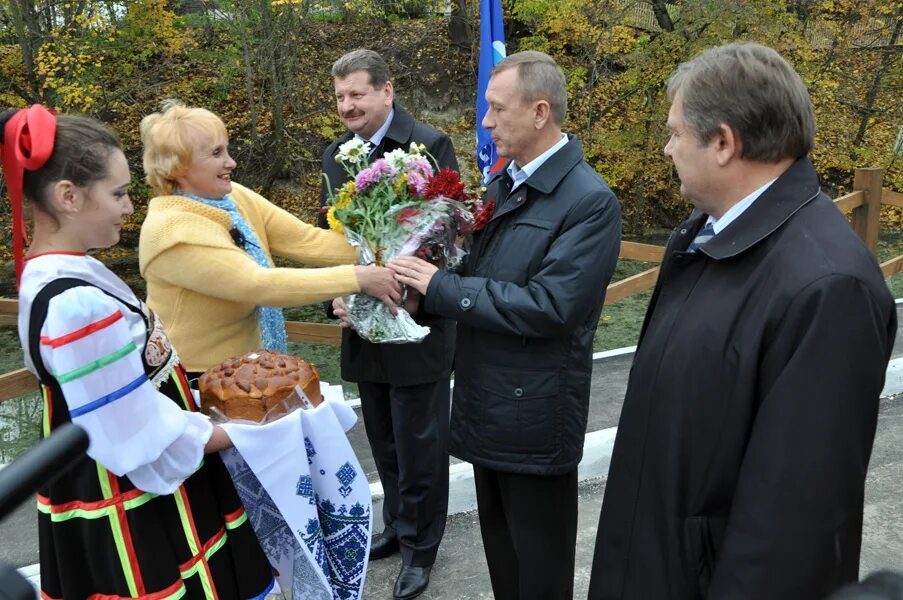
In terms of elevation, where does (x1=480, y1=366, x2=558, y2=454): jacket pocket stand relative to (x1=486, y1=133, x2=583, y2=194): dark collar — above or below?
below

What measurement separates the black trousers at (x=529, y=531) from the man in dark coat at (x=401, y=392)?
597 mm

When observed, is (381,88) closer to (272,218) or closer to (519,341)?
(272,218)

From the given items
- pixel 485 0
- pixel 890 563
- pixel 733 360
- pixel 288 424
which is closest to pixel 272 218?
pixel 288 424

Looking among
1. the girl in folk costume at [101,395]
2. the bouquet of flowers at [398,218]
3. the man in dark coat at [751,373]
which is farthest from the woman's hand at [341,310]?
the man in dark coat at [751,373]

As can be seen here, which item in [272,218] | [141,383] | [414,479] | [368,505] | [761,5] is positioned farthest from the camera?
[761,5]

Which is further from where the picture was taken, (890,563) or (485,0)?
(485,0)

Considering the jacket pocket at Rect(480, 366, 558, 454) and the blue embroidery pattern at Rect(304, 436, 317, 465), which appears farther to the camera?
the jacket pocket at Rect(480, 366, 558, 454)

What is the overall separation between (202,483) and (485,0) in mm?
4816

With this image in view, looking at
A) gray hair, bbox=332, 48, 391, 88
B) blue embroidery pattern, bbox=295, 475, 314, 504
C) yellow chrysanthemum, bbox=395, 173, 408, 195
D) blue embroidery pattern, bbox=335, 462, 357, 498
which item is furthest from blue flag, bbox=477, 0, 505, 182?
blue embroidery pattern, bbox=295, 475, 314, 504

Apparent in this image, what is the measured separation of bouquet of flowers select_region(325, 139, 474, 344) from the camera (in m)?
2.79

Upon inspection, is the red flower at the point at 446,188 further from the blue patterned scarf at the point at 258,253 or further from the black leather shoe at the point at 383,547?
the black leather shoe at the point at 383,547

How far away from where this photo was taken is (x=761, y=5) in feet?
42.2

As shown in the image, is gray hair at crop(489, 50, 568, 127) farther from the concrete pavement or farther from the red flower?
the concrete pavement

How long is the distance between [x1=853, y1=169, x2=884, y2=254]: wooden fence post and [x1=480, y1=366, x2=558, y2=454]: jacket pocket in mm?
4396
